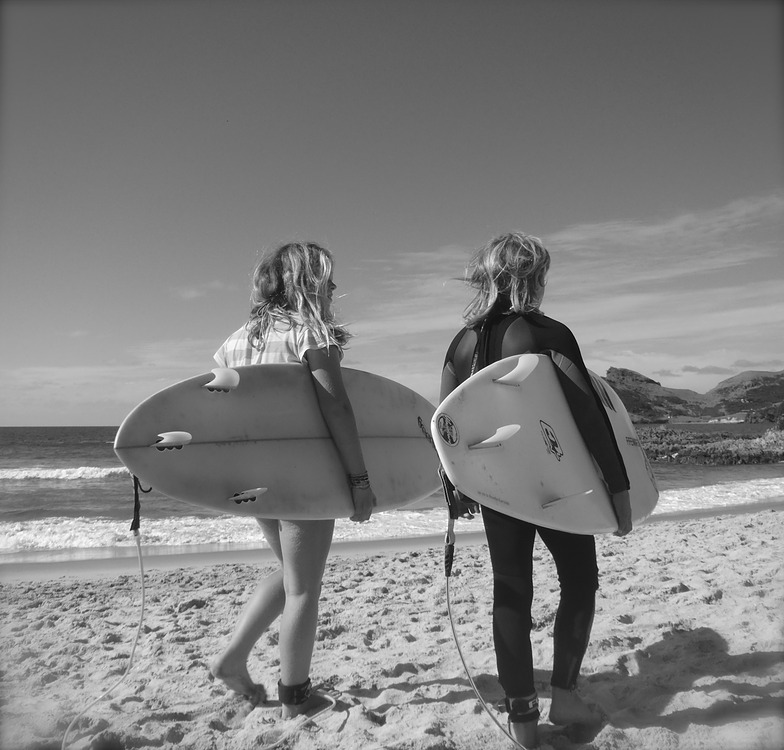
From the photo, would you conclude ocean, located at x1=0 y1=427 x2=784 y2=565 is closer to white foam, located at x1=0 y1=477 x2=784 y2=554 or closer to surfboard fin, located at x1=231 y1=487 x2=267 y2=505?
white foam, located at x1=0 y1=477 x2=784 y2=554

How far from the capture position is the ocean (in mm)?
7031

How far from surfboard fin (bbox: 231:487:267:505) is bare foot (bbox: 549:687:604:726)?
3.87ft

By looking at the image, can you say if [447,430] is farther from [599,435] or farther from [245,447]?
[245,447]

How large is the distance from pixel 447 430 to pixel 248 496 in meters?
0.76

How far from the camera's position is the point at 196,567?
5.39m

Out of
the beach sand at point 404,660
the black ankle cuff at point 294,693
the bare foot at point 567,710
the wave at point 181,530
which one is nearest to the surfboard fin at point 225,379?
the black ankle cuff at point 294,693

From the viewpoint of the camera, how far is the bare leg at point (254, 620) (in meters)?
2.16

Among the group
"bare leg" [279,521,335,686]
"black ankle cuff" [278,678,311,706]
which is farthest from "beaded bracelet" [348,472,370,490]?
"black ankle cuff" [278,678,311,706]

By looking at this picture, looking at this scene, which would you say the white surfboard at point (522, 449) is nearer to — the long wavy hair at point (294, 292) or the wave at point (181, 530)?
the long wavy hair at point (294, 292)

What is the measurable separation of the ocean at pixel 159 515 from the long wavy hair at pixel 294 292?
5.00 m

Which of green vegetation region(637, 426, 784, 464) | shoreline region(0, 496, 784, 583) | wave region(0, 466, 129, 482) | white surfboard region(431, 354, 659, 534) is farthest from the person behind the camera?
green vegetation region(637, 426, 784, 464)

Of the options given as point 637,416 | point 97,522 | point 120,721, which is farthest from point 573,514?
point 637,416

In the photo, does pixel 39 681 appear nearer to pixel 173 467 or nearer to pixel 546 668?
pixel 173 467

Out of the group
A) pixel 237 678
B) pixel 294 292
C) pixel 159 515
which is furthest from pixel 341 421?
pixel 159 515
